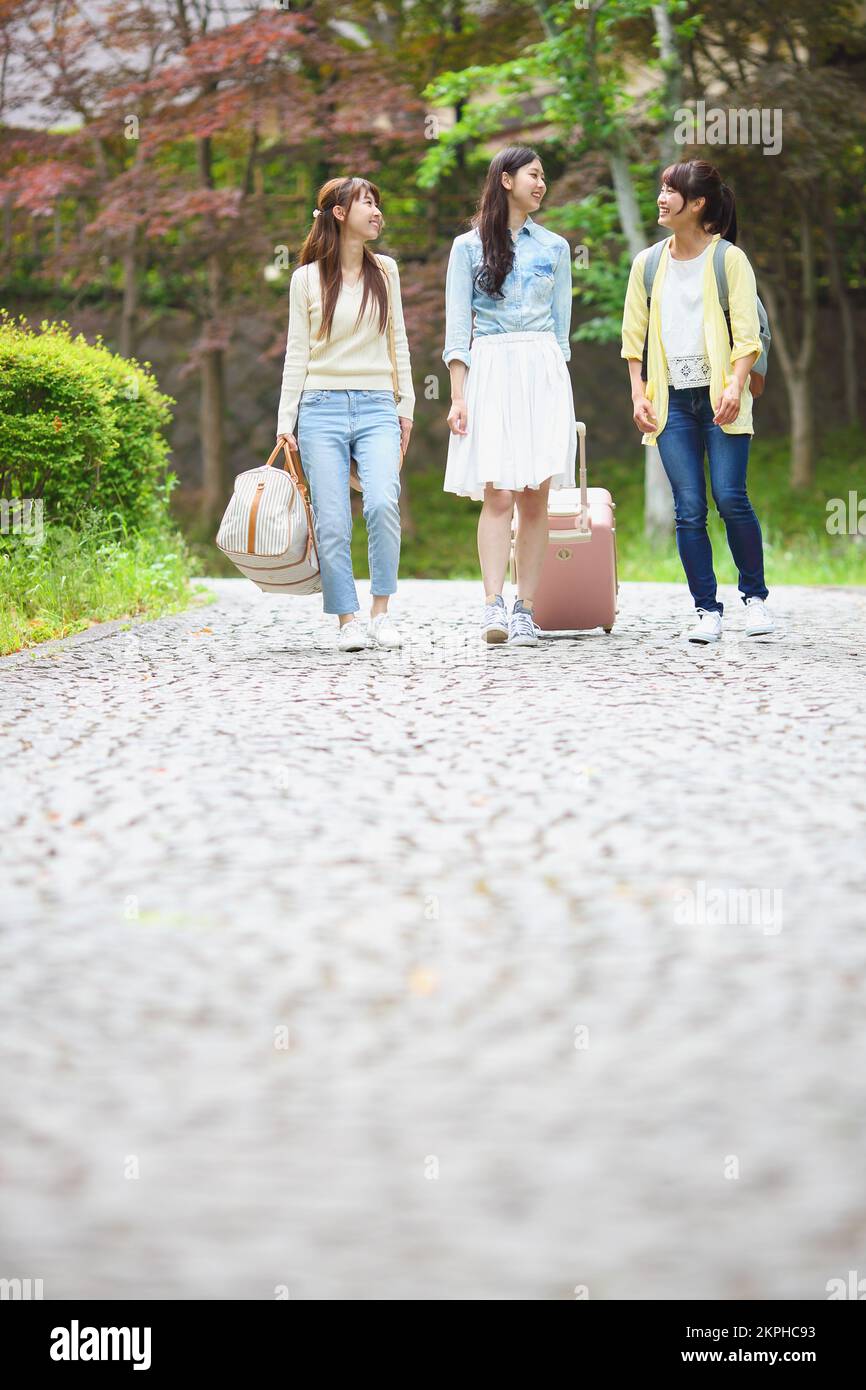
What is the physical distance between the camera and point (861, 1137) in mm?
2129

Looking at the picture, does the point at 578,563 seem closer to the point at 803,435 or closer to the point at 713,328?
the point at 713,328

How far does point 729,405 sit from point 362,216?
64.8 inches

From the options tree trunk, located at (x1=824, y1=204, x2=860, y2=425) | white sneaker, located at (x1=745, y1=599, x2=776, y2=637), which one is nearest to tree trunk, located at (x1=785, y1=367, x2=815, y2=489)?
tree trunk, located at (x1=824, y1=204, x2=860, y2=425)

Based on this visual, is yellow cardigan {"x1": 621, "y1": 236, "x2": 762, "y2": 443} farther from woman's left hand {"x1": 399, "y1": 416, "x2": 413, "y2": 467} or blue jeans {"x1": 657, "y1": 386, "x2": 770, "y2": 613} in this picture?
woman's left hand {"x1": 399, "y1": 416, "x2": 413, "y2": 467}

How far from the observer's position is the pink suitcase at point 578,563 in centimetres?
683

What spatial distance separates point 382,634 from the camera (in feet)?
22.2

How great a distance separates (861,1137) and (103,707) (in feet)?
11.9

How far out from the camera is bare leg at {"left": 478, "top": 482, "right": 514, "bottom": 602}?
6590mm

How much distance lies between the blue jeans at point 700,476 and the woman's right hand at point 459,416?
0.87 m

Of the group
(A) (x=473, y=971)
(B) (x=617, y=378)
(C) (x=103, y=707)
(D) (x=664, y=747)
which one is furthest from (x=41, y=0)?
(A) (x=473, y=971)

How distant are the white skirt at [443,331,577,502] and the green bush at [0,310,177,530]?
97.6 inches

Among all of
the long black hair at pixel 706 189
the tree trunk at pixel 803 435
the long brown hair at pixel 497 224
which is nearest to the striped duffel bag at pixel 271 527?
the long brown hair at pixel 497 224

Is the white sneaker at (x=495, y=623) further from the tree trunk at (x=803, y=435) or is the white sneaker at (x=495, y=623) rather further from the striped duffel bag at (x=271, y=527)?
the tree trunk at (x=803, y=435)
